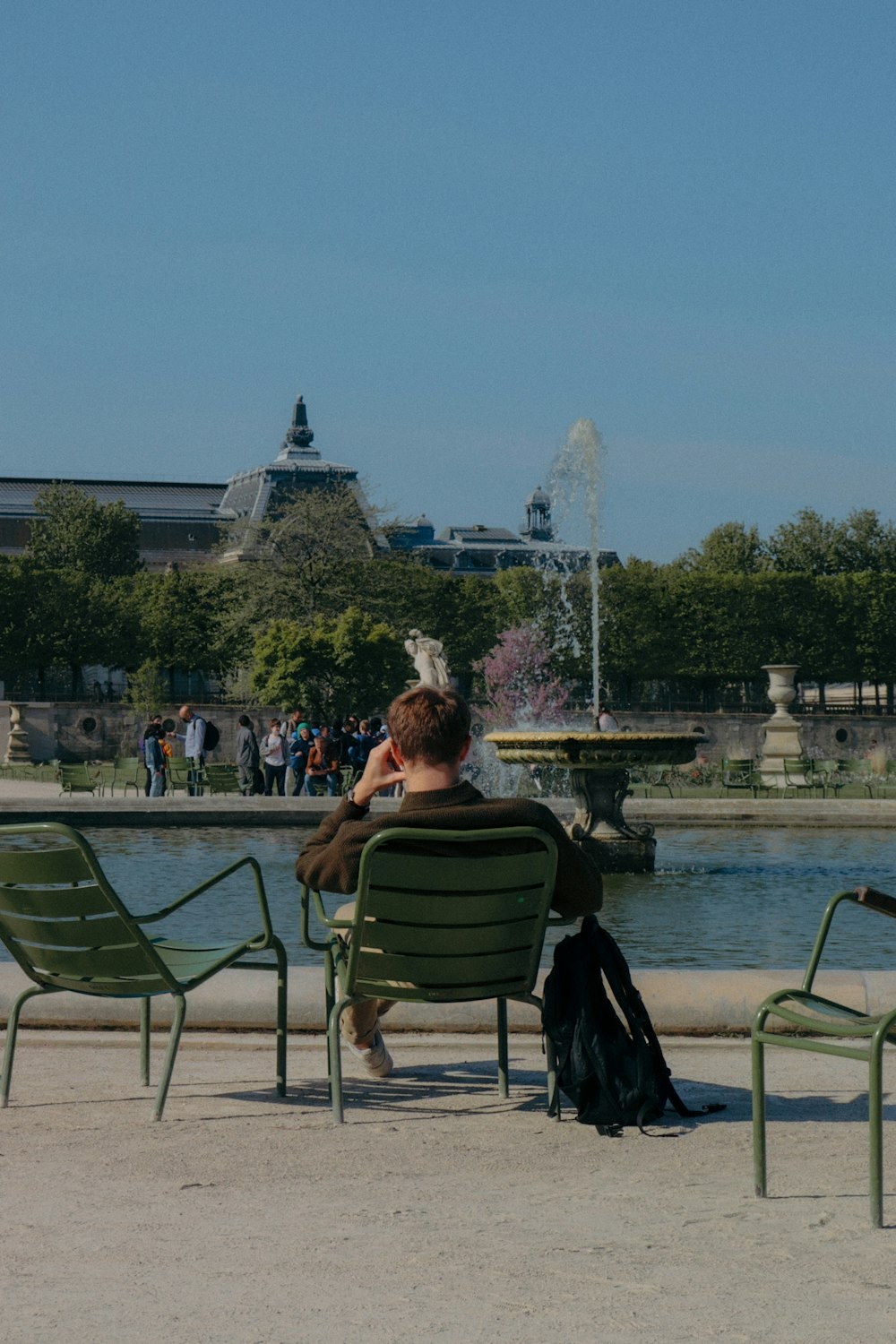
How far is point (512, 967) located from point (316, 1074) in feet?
2.89

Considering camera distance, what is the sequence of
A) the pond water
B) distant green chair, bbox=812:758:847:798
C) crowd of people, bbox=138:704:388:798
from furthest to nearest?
1. distant green chair, bbox=812:758:847:798
2. crowd of people, bbox=138:704:388:798
3. the pond water

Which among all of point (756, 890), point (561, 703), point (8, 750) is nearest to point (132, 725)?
point (8, 750)

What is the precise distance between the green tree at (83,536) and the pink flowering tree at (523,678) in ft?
82.8

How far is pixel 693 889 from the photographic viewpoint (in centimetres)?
1218

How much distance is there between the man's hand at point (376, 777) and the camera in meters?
4.55

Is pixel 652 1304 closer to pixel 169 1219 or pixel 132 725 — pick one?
pixel 169 1219

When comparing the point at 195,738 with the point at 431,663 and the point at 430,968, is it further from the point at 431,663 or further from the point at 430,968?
the point at 430,968

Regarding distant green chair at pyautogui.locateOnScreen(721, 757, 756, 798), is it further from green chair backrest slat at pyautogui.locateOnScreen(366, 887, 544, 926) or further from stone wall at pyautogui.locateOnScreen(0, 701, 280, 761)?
green chair backrest slat at pyautogui.locateOnScreen(366, 887, 544, 926)

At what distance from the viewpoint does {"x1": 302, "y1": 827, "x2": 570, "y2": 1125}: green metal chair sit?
4234 mm

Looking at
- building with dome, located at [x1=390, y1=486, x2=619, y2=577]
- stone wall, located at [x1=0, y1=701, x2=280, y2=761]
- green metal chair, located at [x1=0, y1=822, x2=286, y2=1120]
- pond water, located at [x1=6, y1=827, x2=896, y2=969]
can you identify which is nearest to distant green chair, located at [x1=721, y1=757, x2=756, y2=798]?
pond water, located at [x1=6, y1=827, x2=896, y2=969]

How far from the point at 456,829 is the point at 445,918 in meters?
0.22

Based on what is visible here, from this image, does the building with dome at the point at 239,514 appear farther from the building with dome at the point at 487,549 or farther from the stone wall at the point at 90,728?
the stone wall at the point at 90,728

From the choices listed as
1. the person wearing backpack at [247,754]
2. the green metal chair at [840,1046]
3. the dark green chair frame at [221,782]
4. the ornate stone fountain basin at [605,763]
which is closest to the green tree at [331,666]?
the person wearing backpack at [247,754]

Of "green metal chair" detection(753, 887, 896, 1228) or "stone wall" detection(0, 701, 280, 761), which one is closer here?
"green metal chair" detection(753, 887, 896, 1228)
